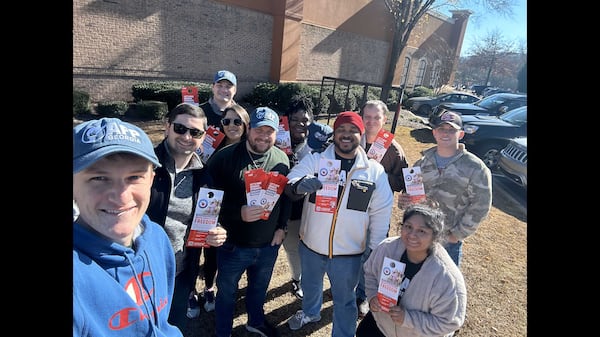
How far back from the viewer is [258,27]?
18156 millimetres

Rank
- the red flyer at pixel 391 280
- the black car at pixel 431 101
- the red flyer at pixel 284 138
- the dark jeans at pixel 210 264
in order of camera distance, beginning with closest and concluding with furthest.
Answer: the red flyer at pixel 391 280 → the dark jeans at pixel 210 264 → the red flyer at pixel 284 138 → the black car at pixel 431 101

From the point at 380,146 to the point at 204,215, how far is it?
6.52 feet

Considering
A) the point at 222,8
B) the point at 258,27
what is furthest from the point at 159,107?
the point at 258,27

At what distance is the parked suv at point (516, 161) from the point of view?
796 centimetres

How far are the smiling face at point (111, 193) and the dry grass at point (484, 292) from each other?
7.86 ft

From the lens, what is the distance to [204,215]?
236 cm

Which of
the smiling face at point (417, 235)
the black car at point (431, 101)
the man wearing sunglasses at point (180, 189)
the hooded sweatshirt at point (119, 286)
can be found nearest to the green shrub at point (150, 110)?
the man wearing sunglasses at point (180, 189)

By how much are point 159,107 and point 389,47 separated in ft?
73.7

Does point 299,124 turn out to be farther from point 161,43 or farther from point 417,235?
point 161,43

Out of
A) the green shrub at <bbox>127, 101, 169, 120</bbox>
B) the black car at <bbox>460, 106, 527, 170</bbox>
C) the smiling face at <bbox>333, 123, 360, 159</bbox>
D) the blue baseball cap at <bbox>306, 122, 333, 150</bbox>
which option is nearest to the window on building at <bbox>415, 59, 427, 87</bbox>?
the black car at <bbox>460, 106, 527, 170</bbox>

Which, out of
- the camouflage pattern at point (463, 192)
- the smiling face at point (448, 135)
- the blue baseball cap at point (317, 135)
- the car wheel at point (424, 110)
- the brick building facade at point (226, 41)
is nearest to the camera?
the camouflage pattern at point (463, 192)

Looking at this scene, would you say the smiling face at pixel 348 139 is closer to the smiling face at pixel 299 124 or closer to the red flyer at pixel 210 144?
the smiling face at pixel 299 124

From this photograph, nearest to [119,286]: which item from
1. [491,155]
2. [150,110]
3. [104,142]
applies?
[104,142]

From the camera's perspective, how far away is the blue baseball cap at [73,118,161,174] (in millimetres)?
1204
